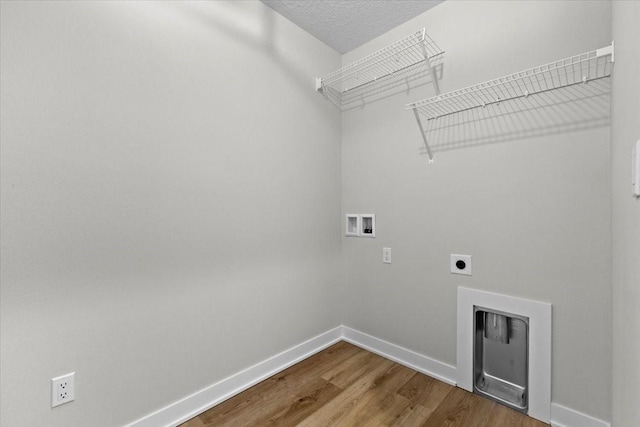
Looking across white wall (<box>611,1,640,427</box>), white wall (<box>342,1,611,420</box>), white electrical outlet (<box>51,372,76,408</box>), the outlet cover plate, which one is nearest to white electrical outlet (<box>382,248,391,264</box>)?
white wall (<box>342,1,611,420</box>)

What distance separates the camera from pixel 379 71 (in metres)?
2.20

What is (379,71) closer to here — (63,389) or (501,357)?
(501,357)

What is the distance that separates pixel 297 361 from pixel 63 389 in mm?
1334

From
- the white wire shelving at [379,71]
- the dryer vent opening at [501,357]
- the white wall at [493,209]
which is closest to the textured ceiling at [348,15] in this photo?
the white wall at [493,209]

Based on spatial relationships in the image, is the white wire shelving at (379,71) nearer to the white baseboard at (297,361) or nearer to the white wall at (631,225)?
the white wall at (631,225)

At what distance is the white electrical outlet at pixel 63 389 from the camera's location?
45.9 inches

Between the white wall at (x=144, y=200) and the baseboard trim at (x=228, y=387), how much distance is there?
0.15 feet

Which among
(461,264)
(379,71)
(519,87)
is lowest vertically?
(461,264)

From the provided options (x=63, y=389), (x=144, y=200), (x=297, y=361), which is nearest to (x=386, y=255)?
(x=297, y=361)

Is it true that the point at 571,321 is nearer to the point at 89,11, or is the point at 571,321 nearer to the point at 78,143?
the point at 78,143

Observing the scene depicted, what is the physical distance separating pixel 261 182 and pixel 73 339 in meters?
1.21

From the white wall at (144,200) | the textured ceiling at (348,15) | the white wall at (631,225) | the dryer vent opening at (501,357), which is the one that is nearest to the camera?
the white wall at (631,225)

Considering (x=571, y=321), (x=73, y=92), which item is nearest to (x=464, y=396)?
(x=571, y=321)

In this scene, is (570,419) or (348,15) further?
(348,15)
